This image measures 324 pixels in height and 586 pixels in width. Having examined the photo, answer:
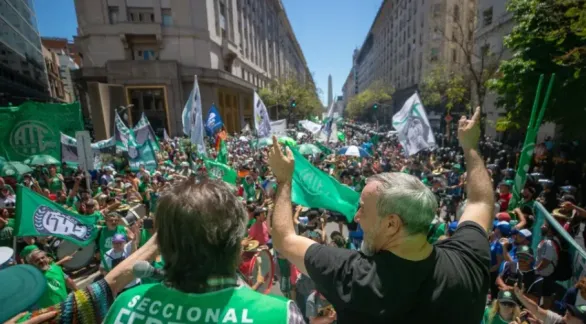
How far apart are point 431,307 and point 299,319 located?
0.54m

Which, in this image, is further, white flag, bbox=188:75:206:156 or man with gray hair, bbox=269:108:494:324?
white flag, bbox=188:75:206:156

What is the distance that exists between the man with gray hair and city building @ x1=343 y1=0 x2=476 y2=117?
2676 centimetres

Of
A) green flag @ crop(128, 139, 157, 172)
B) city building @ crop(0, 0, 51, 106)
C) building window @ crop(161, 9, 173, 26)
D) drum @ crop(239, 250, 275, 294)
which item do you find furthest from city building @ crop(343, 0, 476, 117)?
city building @ crop(0, 0, 51, 106)

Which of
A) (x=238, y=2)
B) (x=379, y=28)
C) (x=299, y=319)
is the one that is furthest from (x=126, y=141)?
(x=379, y=28)

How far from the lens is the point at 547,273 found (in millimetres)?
3566

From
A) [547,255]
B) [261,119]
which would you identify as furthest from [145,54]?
[547,255]

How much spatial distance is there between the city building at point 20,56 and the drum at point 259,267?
120ft

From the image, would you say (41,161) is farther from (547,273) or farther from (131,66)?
(131,66)

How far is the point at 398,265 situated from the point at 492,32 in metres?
27.3

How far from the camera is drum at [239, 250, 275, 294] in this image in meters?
4.26

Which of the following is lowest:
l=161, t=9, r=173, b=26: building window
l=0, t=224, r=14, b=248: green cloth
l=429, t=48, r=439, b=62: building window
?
l=0, t=224, r=14, b=248: green cloth

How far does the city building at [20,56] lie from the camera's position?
101 ft

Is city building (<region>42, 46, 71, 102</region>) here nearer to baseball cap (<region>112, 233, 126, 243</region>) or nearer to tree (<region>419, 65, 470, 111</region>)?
tree (<region>419, 65, 470, 111</region>)

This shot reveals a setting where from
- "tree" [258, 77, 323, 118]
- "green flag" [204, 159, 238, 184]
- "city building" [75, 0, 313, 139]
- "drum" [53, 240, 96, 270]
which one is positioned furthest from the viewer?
"tree" [258, 77, 323, 118]
